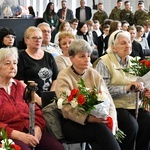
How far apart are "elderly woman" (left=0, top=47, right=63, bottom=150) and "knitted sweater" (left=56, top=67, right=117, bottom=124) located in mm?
222

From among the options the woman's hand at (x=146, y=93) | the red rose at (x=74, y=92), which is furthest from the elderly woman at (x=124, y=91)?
the red rose at (x=74, y=92)

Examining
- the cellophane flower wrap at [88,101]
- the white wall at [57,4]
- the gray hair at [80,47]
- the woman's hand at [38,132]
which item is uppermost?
the white wall at [57,4]

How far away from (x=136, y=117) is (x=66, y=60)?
1.01 metres

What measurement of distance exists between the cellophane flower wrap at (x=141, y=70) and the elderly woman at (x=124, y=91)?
74 mm

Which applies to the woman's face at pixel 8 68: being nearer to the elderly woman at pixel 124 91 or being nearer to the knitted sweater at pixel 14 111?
the knitted sweater at pixel 14 111

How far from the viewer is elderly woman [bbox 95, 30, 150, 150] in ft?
11.0

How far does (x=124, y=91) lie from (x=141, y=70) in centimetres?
24

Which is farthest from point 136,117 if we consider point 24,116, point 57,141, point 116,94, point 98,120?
point 24,116

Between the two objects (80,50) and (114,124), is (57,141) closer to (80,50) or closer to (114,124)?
(114,124)

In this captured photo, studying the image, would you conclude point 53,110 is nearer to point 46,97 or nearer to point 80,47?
point 46,97

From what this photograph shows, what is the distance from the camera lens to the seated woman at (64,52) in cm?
399

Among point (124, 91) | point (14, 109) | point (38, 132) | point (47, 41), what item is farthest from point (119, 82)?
point (47, 41)

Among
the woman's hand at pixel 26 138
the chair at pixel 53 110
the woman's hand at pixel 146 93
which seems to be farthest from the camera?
the woman's hand at pixel 146 93

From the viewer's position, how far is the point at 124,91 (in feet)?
11.3
